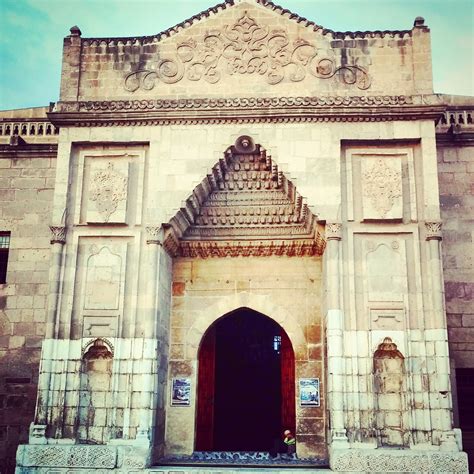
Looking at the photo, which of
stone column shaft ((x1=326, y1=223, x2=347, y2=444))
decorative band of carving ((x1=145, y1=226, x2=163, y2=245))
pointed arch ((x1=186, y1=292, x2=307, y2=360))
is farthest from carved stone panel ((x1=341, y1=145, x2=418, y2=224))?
decorative band of carving ((x1=145, y1=226, x2=163, y2=245))

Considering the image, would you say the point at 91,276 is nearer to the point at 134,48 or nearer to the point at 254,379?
the point at 134,48

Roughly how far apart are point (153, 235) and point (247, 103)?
308 cm

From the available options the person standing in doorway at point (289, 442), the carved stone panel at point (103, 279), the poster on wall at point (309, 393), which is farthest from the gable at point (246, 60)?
the person standing in doorway at point (289, 442)

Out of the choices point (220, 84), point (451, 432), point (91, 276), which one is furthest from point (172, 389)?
point (220, 84)

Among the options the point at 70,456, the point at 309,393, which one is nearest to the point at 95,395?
the point at 70,456

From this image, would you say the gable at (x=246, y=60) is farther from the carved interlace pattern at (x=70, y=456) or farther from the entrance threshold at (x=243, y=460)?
the entrance threshold at (x=243, y=460)

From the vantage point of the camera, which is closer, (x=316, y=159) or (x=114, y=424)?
(x=114, y=424)

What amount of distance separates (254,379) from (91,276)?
7504 mm

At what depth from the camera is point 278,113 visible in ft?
40.3

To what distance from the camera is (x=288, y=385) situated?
1316 centimetres

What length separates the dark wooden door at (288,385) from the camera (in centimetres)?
1300

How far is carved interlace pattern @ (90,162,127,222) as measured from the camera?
40.0 feet

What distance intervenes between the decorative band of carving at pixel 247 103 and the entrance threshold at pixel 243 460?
21.6 feet

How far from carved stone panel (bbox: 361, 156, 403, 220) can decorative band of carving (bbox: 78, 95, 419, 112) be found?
1.08 meters
